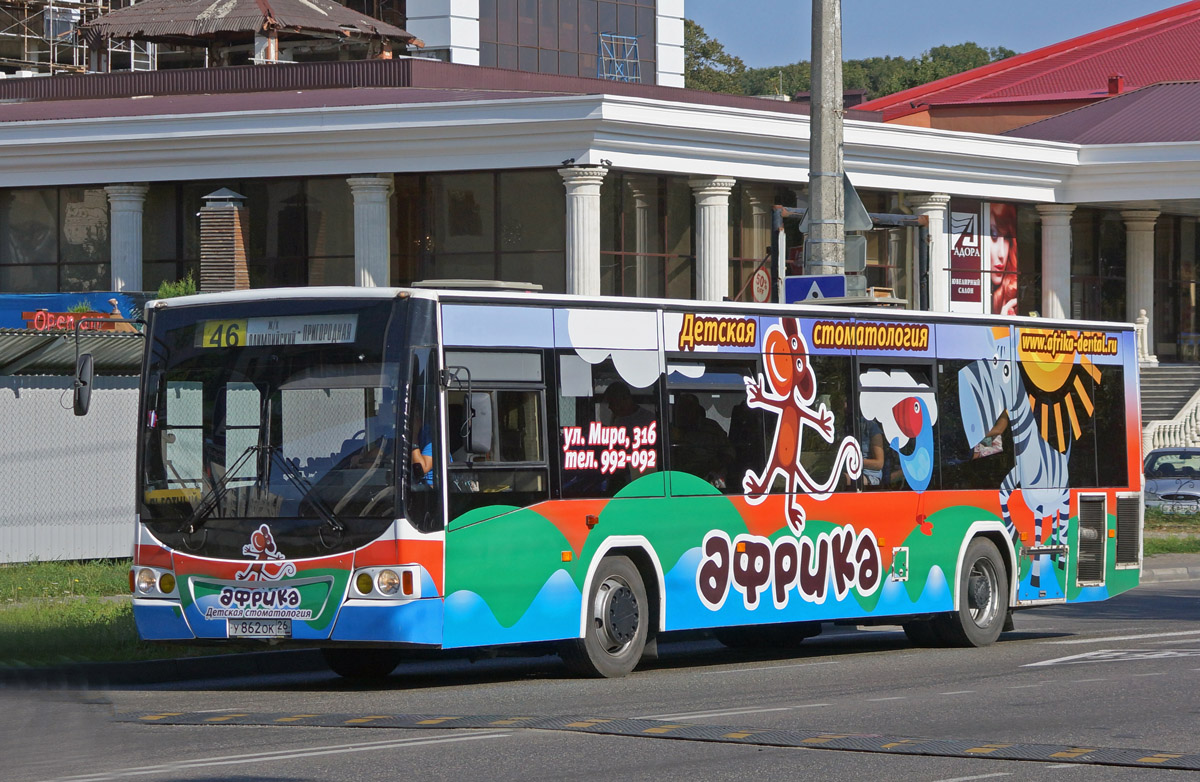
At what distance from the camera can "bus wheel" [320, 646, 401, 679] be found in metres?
14.0

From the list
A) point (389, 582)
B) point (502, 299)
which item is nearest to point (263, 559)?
point (389, 582)

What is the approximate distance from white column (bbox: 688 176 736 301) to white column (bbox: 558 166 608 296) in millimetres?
3148

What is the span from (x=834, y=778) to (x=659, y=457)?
543 cm

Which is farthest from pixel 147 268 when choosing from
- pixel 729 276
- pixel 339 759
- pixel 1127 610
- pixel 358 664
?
pixel 339 759

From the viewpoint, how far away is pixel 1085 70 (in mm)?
69812

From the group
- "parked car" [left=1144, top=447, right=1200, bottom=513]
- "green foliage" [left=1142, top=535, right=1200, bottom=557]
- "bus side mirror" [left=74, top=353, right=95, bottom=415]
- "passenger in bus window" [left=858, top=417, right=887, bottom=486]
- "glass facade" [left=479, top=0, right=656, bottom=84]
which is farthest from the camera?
"glass facade" [left=479, top=0, right=656, bottom=84]

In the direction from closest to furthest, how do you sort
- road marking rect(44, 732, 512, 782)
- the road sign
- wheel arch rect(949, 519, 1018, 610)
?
1. road marking rect(44, 732, 512, 782)
2. wheel arch rect(949, 519, 1018, 610)
3. the road sign

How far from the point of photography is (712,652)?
669 inches

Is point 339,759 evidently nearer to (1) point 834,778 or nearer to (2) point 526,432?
(1) point 834,778

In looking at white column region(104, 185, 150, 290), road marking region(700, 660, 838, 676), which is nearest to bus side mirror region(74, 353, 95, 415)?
road marking region(700, 660, 838, 676)

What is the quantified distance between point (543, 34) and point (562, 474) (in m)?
56.2

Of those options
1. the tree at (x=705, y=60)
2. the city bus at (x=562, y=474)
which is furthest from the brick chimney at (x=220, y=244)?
the tree at (x=705, y=60)

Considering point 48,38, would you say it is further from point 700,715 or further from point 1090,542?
point 700,715

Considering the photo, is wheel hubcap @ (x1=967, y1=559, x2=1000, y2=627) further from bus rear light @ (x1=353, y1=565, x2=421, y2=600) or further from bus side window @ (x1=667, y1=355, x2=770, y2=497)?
bus rear light @ (x1=353, y1=565, x2=421, y2=600)
